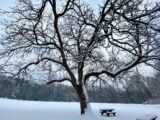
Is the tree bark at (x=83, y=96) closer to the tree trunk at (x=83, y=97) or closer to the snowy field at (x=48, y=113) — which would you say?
the tree trunk at (x=83, y=97)

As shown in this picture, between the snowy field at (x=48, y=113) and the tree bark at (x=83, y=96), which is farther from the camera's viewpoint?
the tree bark at (x=83, y=96)

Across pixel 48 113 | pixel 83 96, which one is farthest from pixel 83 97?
pixel 48 113

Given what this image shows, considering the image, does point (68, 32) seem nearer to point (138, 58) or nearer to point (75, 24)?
point (75, 24)

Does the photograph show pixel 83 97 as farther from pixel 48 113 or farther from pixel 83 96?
pixel 48 113

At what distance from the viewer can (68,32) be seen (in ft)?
62.6

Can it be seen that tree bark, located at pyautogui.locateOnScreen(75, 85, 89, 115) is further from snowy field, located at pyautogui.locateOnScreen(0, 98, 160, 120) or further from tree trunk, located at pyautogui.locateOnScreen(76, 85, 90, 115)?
snowy field, located at pyautogui.locateOnScreen(0, 98, 160, 120)

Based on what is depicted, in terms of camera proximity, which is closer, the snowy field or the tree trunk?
the snowy field

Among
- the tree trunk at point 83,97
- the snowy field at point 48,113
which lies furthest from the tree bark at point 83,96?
the snowy field at point 48,113

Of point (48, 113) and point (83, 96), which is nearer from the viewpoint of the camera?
point (83, 96)

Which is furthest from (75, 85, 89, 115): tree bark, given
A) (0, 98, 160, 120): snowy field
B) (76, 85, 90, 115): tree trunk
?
(0, 98, 160, 120): snowy field

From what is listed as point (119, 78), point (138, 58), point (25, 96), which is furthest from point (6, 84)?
point (25, 96)

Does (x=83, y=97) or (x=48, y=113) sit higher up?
(x=83, y=97)

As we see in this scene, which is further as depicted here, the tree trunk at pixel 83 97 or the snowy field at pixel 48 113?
the tree trunk at pixel 83 97

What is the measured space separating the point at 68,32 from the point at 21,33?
332cm
